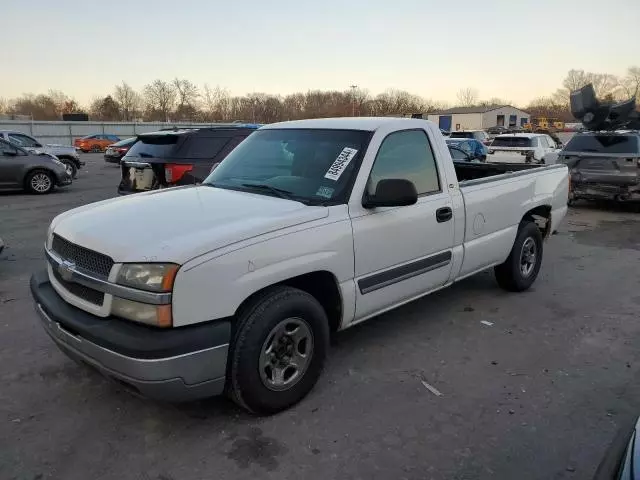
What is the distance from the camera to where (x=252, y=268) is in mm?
2984

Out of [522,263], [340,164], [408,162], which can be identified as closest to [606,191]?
[522,263]

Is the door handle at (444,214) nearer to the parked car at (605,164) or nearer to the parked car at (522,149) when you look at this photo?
the parked car at (605,164)

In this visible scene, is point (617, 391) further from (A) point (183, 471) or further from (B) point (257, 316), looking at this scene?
(A) point (183, 471)

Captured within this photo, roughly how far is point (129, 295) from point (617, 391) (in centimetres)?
333

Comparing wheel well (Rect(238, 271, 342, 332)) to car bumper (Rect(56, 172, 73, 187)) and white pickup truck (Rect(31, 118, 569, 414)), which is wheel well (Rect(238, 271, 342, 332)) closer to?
white pickup truck (Rect(31, 118, 569, 414))

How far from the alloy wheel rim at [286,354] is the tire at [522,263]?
3.07 metres

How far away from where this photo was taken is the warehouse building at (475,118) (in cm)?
8244

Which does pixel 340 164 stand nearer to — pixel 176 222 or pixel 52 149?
pixel 176 222

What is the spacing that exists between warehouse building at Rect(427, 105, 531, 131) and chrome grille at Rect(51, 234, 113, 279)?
81299 millimetres

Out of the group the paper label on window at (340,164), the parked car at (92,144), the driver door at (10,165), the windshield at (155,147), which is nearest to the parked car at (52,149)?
the driver door at (10,165)

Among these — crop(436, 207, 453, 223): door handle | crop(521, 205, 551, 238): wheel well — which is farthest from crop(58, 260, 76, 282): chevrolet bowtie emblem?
crop(521, 205, 551, 238): wheel well

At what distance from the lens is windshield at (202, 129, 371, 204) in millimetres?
3740

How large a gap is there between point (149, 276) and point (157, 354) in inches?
16.1

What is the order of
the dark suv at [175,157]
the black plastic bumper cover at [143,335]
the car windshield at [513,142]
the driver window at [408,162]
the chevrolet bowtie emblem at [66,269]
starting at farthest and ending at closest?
the car windshield at [513,142] < the dark suv at [175,157] < the driver window at [408,162] < the chevrolet bowtie emblem at [66,269] < the black plastic bumper cover at [143,335]
